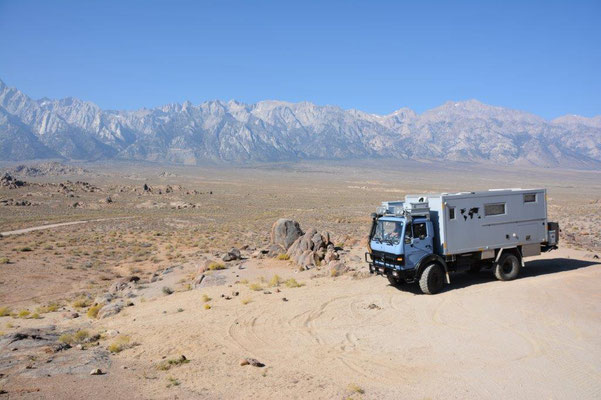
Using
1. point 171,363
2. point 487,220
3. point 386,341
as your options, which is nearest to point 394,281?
point 487,220

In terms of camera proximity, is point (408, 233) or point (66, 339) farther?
point (408, 233)

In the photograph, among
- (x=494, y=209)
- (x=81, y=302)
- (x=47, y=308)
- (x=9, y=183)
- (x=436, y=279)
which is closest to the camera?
(x=436, y=279)

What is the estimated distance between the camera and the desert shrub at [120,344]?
10117 mm

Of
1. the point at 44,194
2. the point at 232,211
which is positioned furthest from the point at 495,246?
the point at 44,194

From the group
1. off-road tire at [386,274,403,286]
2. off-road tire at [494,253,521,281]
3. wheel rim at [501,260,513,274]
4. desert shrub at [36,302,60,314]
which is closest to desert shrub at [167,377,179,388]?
off-road tire at [386,274,403,286]

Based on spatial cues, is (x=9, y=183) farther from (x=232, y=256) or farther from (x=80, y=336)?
(x=80, y=336)

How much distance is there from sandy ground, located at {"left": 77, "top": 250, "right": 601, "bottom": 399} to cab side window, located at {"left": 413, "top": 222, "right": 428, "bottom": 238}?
6.64 feet

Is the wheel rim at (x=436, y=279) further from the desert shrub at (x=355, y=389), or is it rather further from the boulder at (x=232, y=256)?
the boulder at (x=232, y=256)

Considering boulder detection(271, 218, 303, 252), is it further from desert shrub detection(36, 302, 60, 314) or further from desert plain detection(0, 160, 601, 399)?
desert shrub detection(36, 302, 60, 314)

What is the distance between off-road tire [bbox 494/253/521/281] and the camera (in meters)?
14.6

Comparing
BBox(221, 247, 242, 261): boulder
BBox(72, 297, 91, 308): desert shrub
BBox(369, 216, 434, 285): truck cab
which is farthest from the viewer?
BBox(221, 247, 242, 261): boulder

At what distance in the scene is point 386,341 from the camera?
10.4 meters

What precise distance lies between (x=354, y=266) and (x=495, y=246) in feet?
21.3

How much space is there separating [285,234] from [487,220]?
13349 millimetres
